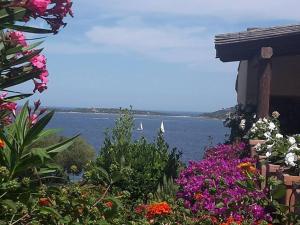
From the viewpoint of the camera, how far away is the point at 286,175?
211 inches

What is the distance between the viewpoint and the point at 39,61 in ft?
11.8

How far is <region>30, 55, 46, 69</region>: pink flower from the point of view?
358cm

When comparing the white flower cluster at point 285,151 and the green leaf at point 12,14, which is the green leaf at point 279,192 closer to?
the green leaf at point 12,14

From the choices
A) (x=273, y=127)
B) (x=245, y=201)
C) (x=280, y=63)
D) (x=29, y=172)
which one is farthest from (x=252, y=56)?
(x=29, y=172)

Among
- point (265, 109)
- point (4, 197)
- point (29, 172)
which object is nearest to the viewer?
point (4, 197)

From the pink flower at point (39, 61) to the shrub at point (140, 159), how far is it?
5214 millimetres

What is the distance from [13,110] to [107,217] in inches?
33.3

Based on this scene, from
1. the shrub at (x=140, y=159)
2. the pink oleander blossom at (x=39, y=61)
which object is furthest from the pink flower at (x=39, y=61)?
the shrub at (x=140, y=159)

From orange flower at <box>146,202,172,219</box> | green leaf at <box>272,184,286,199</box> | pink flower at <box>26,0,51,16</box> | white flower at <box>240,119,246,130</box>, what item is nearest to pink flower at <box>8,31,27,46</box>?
pink flower at <box>26,0,51,16</box>

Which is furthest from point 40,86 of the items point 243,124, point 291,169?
point 243,124

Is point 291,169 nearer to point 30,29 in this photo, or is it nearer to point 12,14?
point 30,29

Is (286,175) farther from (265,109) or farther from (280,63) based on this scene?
(280,63)

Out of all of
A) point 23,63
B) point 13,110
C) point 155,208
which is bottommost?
point 155,208

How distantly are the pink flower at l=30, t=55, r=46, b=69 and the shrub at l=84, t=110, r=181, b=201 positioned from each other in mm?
5214
